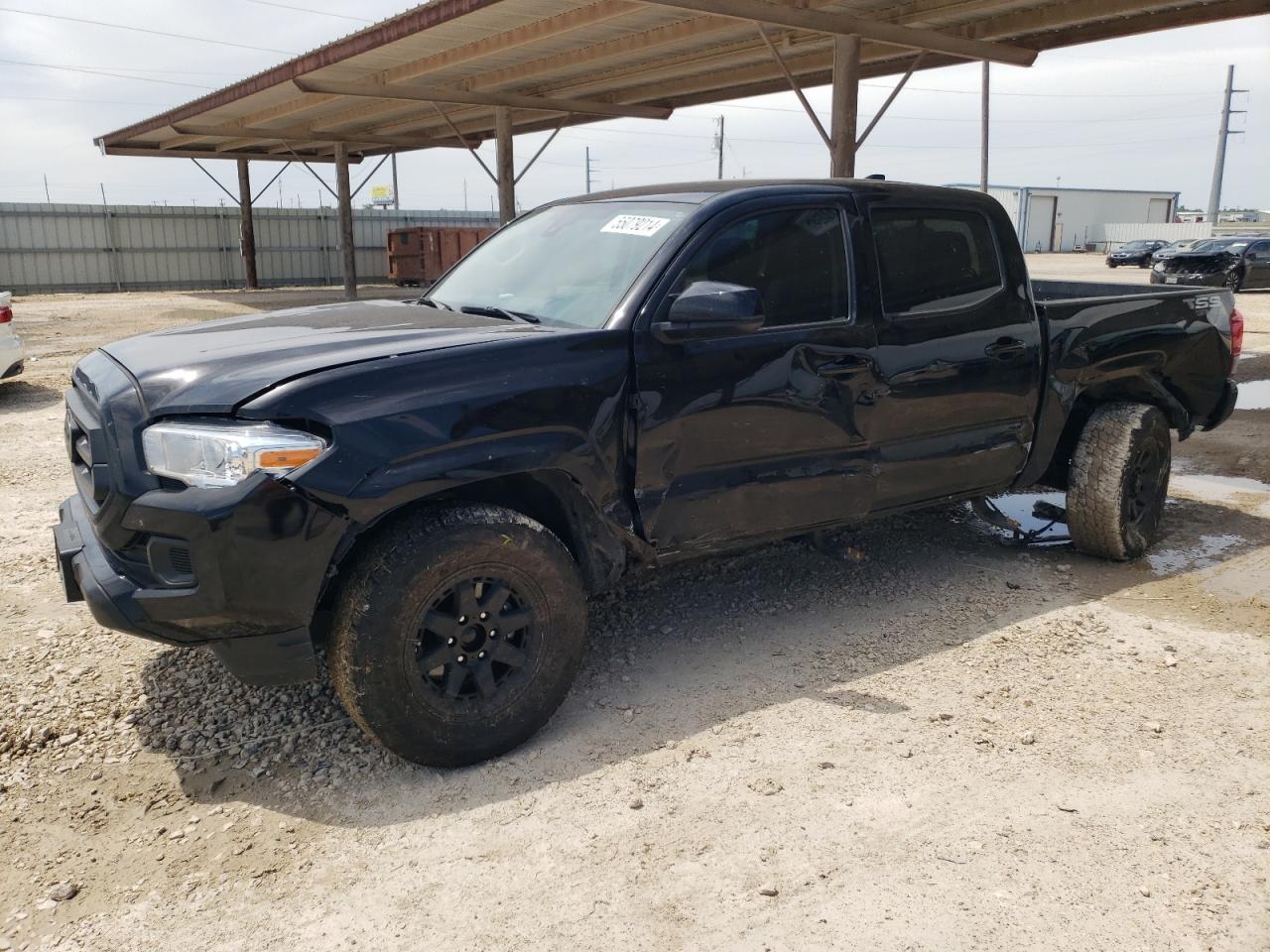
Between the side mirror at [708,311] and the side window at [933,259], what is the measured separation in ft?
3.09

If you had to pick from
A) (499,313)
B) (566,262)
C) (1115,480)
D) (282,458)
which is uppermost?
(566,262)

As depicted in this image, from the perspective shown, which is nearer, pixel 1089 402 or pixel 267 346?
pixel 267 346

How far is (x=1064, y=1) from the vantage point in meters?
11.4

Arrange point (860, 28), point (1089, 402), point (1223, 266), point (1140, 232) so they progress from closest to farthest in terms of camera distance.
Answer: point (1089, 402) < point (860, 28) < point (1223, 266) < point (1140, 232)

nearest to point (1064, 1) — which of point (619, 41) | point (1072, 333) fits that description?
point (619, 41)

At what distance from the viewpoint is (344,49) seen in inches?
562

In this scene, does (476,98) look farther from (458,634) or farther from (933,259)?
(458,634)

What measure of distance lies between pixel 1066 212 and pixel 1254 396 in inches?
2428

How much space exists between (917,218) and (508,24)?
10061mm

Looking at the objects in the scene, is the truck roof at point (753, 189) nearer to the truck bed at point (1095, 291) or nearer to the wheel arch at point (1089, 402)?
the truck bed at point (1095, 291)

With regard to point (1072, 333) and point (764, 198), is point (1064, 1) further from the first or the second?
point (764, 198)

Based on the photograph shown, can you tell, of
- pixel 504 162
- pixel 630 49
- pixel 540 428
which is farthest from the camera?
pixel 504 162

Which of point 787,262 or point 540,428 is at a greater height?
point 787,262

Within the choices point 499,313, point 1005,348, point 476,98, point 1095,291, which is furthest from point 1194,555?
point 476,98
